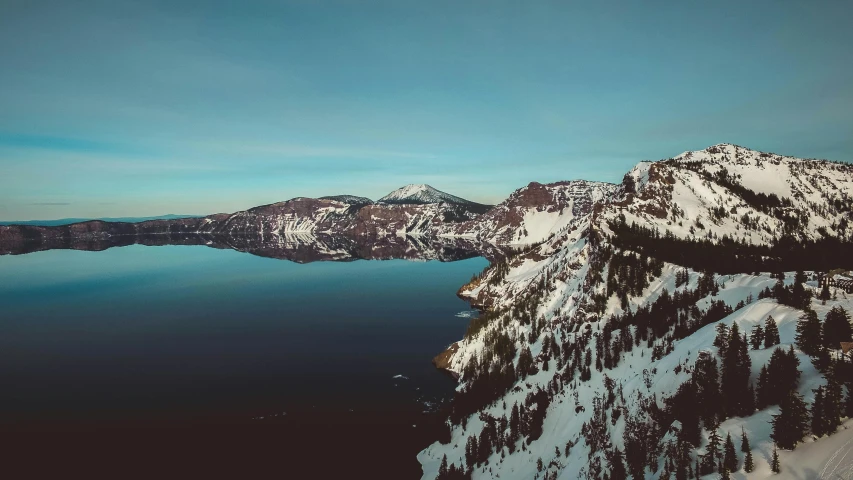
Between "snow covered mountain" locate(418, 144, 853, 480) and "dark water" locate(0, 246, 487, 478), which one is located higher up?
"snow covered mountain" locate(418, 144, 853, 480)

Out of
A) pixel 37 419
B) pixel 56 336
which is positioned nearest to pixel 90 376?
pixel 37 419

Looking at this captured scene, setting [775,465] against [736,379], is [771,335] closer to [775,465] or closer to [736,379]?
[736,379]

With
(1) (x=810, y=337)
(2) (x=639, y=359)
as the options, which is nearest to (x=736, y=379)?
(1) (x=810, y=337)

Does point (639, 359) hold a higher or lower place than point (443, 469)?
higher

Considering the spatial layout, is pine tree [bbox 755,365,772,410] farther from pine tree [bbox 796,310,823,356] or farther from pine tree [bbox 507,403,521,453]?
pine tree [bbox 507,403,521,453]

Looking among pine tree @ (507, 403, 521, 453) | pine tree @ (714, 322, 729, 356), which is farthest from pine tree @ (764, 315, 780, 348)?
pine tree @ (507, 403, 521, 453)
